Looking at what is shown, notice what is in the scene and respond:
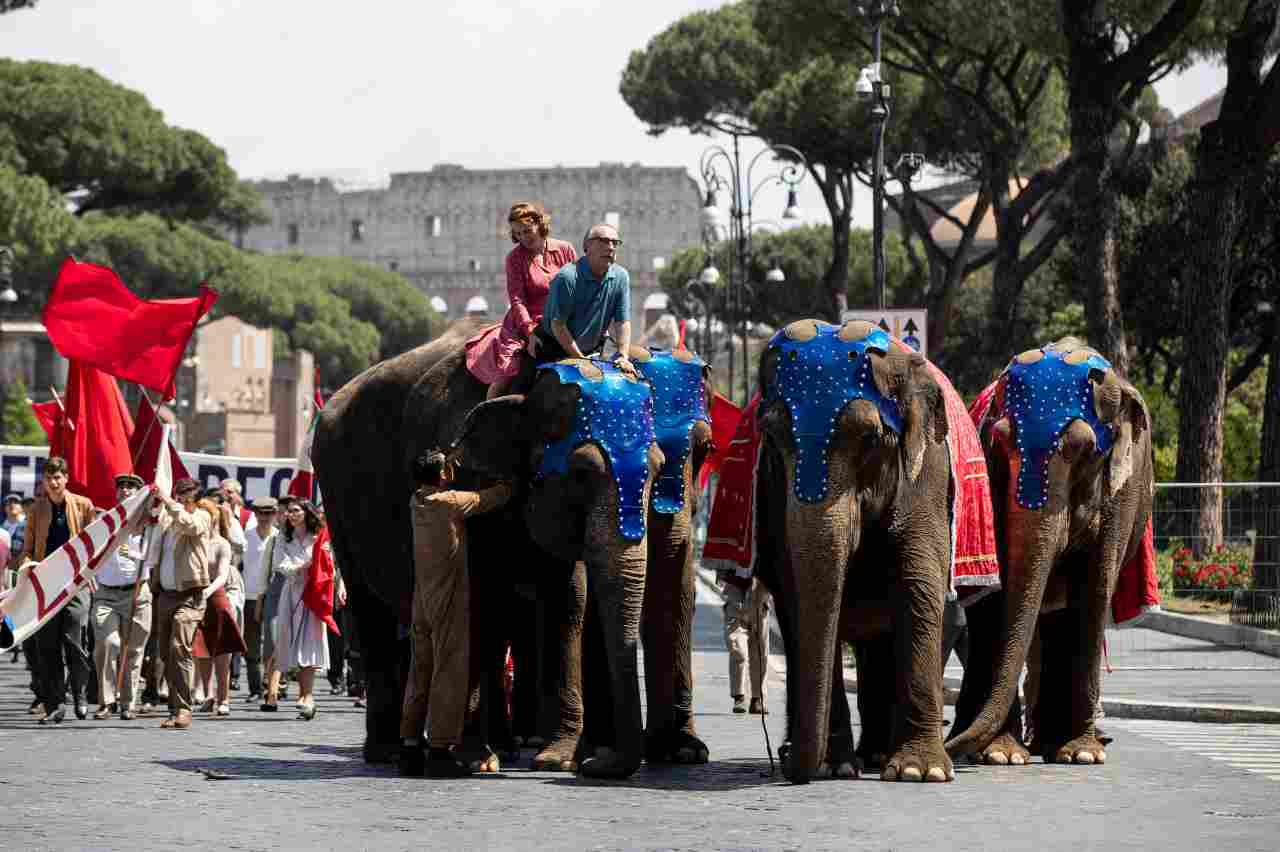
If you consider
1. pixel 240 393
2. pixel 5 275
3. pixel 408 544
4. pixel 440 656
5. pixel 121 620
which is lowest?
pixel 121 620

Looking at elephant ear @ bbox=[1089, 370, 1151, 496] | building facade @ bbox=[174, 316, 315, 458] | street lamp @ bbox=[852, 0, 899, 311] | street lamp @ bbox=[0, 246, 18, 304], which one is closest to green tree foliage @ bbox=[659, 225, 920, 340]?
street lamp @ bbox=[0, 246, 18, 304]

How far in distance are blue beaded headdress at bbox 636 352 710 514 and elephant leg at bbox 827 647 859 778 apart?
1.24 meters

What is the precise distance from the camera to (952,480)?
1210cm

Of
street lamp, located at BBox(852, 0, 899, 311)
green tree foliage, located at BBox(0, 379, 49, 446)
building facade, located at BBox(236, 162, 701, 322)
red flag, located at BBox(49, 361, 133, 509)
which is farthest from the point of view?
building facade, located at BBox(236, 162, 701, 322)

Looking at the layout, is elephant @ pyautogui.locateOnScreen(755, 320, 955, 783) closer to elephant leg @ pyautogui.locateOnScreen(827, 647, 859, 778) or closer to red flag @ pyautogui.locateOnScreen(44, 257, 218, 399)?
elephant leg @ pyautogui.locateOnScreen(827, 647, 859, 778)

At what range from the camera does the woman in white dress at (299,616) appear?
17.7 m

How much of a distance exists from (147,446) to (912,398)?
373 inches

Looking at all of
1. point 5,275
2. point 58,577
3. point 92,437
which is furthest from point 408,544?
point 5,275

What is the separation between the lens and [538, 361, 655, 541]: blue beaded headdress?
1187 centimetres

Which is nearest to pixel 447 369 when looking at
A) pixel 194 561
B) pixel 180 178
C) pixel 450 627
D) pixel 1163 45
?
pixel 450 627

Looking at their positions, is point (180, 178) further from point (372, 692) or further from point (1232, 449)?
point (372, 692)

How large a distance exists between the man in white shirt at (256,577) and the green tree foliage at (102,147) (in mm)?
47520

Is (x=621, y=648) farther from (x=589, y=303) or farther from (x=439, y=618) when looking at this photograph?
(x=589, y=303)

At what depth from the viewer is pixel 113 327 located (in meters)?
19.2
